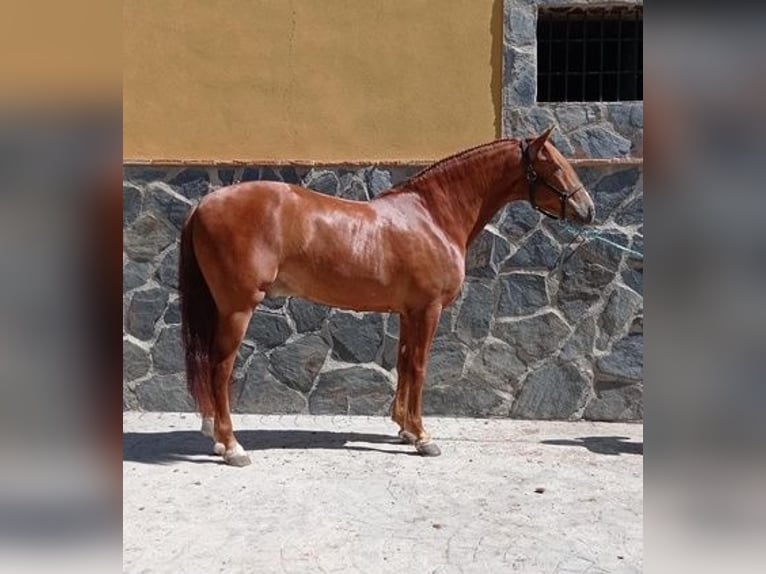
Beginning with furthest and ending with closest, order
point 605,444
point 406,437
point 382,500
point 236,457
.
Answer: point 605,444, point 406,437, point 236,457, point 382,500

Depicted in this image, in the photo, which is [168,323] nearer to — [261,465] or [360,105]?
[261,465]

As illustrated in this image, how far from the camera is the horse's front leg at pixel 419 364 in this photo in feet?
13.6

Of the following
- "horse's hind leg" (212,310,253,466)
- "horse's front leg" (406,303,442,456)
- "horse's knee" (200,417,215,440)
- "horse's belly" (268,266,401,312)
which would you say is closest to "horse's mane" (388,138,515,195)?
"horse's belly" (268,266,401,312)

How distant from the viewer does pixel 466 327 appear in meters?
5.03

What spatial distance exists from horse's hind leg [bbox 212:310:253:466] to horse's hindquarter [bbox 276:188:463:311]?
0.33 m

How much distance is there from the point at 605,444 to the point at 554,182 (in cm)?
166

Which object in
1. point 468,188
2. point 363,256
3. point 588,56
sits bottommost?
point 363,256

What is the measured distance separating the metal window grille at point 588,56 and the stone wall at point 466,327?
0.63m

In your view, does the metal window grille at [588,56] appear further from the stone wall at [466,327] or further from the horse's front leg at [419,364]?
the horse's front leg at [419,364]

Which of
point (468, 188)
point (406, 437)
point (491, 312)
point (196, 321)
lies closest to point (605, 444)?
point (491, 312)

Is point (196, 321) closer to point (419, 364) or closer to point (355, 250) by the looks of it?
point (355, 250)

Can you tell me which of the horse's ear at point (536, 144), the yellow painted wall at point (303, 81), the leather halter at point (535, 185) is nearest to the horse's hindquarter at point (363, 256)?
the leather halter at point (535, 185)
